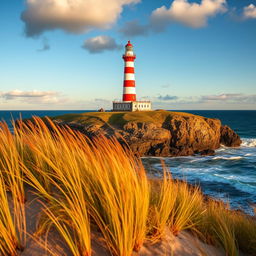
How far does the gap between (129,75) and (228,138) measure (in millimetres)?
21559

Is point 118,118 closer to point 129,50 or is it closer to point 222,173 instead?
point 129,50

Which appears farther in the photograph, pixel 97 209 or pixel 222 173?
pixel 222 173

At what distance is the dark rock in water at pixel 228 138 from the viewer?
135 ft

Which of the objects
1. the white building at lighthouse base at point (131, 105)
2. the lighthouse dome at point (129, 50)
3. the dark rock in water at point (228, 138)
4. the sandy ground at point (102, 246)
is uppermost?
the lighthouse dome at point (129, 50)

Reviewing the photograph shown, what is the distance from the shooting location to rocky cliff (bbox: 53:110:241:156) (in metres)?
32.9

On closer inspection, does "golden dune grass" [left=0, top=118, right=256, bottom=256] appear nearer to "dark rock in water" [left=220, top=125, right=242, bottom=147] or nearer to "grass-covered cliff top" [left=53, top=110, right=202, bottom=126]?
"grass-covered cliff top" [left=53, top=110, right=202, bottom=126]

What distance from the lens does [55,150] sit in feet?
12.1

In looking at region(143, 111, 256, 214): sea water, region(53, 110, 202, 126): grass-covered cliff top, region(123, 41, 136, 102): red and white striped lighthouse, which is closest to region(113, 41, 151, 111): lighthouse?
region(123, 41, 136, 102): red and white striped lighthouse

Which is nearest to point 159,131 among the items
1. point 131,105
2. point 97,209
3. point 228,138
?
point 228,138

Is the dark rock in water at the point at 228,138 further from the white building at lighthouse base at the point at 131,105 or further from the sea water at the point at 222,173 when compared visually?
the white building at lighthouse base at the point at 131,105

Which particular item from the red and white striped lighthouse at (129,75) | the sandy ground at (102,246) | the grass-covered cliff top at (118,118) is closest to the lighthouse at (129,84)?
the red and white striped lighthouse at (129,75)

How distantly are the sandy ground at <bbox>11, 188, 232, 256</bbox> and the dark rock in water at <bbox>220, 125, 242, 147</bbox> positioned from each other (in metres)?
40.9

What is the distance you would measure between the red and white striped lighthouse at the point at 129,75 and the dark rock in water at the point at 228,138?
59.2ft

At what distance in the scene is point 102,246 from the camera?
266cm
